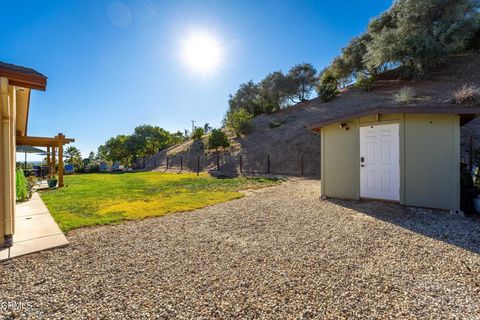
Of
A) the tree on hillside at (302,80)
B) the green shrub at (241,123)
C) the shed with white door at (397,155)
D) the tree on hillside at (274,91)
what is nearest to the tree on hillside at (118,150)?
the green shrub at (241,123)

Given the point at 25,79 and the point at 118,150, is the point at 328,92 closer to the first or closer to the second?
the point at 25,79

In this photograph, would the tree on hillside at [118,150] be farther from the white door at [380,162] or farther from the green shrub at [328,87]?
the white door at [380,162]

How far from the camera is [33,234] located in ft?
12.4

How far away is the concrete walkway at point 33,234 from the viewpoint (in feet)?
10.3

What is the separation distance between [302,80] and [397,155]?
2585 cm

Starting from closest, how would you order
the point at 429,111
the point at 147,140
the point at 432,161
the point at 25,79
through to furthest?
1. the point at 25,79
2. the point at 429,111
3. the point at 432,161
4. the point at 147,140

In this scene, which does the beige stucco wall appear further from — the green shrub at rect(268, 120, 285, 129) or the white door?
the green shrub at rect(268, 120, 285, 129)

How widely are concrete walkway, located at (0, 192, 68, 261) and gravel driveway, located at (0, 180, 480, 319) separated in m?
0.24

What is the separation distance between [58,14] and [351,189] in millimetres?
11252

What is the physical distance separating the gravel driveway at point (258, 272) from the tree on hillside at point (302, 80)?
2689 centimetres

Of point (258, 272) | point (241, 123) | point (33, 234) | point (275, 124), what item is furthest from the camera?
point (275, 124)

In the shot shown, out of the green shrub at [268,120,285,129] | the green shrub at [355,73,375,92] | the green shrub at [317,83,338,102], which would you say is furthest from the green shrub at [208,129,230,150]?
the green shrub at [355,73,375,92]

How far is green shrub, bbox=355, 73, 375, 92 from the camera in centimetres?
2170

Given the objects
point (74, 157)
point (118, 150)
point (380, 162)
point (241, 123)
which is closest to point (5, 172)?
point (380, 162)
